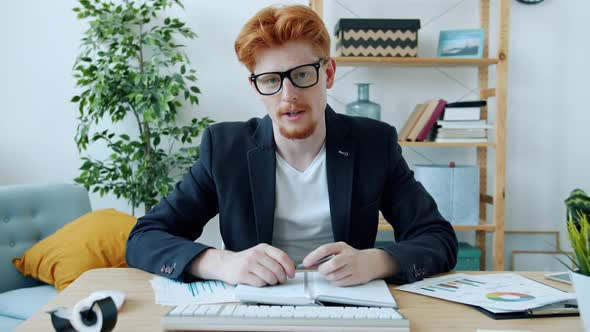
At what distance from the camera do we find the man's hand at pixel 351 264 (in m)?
0.99

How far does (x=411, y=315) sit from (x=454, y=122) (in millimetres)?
1942

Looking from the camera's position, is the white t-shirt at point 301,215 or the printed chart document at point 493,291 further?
the white t-shirt at point 301,215

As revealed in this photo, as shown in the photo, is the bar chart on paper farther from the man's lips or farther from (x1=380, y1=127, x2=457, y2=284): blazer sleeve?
the man's lips

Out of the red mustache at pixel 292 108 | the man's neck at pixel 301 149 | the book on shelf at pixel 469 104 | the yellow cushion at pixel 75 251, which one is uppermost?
the book on shelf at pixel 469 104

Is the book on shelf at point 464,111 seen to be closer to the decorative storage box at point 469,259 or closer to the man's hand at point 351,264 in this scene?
the decorative storage box at point 469,259

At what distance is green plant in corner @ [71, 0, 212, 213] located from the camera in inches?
98.0

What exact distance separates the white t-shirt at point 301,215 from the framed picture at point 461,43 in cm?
158

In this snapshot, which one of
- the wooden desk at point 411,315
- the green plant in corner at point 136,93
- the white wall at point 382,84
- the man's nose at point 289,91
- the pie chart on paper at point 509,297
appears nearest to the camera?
the wooden desk at point 411,315

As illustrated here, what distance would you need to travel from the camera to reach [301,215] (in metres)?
1.43

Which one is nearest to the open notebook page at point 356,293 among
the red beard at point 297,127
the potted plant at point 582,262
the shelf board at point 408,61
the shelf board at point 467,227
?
the potted plant at point 582,262

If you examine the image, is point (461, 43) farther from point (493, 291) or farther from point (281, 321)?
point (281, 321)

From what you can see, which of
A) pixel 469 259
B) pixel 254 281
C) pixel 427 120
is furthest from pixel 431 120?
pixel 254 281

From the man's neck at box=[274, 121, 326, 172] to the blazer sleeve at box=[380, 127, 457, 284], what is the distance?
0.67ft

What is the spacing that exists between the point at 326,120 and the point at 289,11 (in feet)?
1.08
